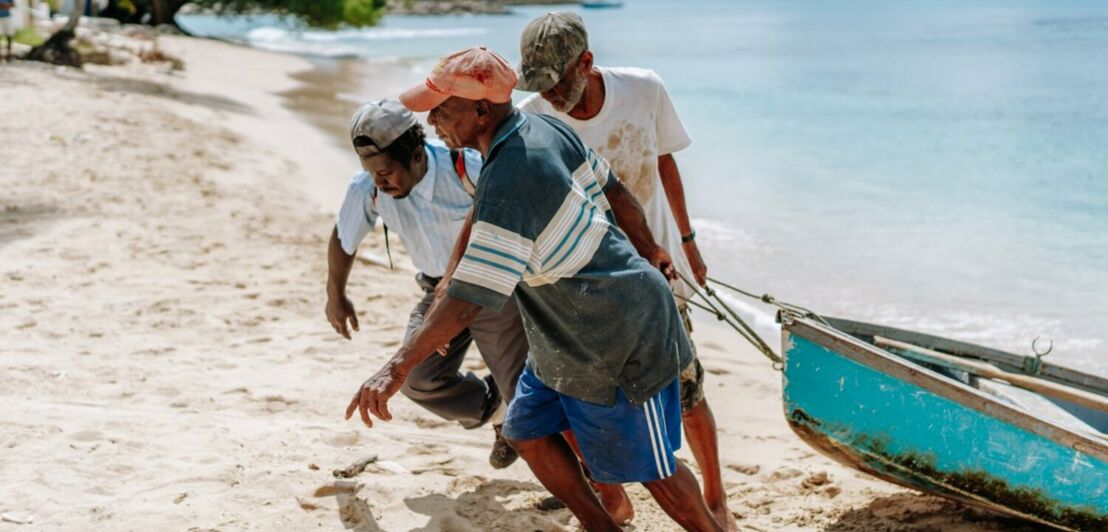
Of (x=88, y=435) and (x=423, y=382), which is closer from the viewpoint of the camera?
(x=423, y=382)

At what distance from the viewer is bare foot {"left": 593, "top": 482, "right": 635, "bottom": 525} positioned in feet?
11.9

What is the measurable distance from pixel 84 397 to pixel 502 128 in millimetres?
2772

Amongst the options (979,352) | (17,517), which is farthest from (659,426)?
(979,352)

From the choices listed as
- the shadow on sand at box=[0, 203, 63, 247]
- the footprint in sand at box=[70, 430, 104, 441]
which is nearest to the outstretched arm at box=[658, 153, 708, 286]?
the footprint in sand at box=[70, 430, 104, 441]

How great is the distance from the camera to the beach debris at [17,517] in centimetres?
339

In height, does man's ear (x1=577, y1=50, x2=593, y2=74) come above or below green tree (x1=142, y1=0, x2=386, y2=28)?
above

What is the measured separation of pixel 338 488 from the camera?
12.8ft

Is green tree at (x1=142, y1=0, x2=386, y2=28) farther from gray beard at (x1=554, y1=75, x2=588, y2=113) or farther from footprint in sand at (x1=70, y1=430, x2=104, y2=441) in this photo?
gray beard at (x1=554, y1=75, x2=588, y2=113)

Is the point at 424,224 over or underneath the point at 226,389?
over

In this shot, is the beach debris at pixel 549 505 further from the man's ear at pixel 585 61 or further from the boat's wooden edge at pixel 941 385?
the man's ear at pixel 585 61

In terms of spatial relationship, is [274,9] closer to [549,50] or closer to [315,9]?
[315,9]

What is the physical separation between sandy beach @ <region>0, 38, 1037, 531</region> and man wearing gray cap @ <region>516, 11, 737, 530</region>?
439 mm

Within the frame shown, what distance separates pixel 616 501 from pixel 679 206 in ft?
3.55

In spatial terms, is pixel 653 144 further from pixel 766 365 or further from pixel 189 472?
pixel 766 365
